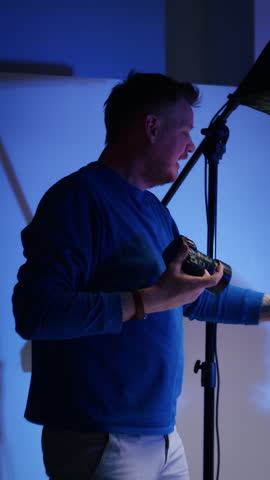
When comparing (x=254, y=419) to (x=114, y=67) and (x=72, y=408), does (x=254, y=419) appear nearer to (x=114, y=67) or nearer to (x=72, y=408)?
(x=72, y=408)

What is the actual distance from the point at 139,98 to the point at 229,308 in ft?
1.91

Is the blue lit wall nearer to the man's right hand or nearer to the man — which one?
the man

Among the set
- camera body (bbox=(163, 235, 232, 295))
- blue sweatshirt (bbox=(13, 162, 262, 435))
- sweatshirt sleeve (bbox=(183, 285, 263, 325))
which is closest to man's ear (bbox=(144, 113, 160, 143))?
blue sweatshirt (bbox=(13, 162, 262, 435))

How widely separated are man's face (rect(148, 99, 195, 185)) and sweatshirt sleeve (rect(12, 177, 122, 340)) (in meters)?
0.24

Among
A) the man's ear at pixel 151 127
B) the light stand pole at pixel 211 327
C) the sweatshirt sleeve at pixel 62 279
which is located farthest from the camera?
the light stand pole at pixel 211 327

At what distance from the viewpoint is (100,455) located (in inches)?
39.8

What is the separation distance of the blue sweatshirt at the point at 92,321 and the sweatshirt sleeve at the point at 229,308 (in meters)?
0.24

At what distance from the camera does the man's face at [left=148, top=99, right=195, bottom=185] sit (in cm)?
121

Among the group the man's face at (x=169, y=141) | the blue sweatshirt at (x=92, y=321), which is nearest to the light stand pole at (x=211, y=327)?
the man's face at (x=169, y=141)

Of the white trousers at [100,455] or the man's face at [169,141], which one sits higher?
the man's face at [169,141]

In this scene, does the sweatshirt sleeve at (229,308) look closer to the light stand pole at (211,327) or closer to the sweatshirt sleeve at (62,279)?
the light stand pole at (211,327)

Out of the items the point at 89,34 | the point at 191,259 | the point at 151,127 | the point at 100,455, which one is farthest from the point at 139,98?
the point at 89,34

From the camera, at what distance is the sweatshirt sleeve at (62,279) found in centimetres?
93

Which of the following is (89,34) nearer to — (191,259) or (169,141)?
(169,141)
